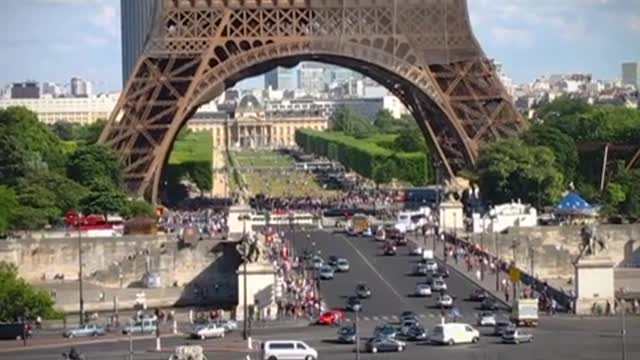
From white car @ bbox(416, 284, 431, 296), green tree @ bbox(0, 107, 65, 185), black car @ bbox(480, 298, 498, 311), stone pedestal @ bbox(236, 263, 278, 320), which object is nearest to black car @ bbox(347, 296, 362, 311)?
white car @ bbox(416, 284, 431, 296)

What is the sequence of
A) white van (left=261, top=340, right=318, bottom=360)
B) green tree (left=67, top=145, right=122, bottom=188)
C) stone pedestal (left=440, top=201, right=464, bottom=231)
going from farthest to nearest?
green tree (left=67, top=145, right=122, bottom=188)
stone pedestal (left=440, top=201, right=464, bottom=231)
white van (left=261, top=340, right=318, bottom=360)

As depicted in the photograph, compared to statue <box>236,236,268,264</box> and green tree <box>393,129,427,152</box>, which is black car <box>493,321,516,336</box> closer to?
statue <box>236,236,268,264</box>

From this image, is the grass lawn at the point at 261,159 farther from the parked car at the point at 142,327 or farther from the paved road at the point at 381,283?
the parked car at the point at 142,327

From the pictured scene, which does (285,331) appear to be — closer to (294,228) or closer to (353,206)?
(294,228)

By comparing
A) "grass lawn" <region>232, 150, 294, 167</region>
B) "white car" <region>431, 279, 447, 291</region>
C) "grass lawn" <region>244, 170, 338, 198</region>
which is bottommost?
"white car" <region>431, 279, 447, 291</region>

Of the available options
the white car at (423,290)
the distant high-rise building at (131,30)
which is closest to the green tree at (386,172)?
the distant high-rise building at (131,30)

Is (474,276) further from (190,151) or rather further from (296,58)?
(190,151)

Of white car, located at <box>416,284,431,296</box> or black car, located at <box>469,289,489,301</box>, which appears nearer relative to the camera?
black car, located at <box>469,289,489,301</box>

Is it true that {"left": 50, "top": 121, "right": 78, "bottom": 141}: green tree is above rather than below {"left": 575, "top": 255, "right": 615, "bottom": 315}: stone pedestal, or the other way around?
above
